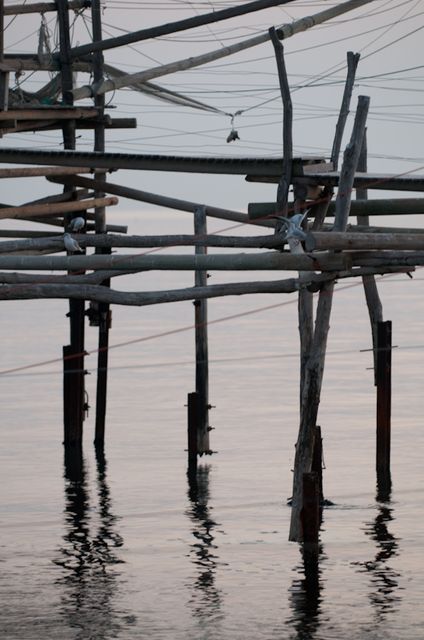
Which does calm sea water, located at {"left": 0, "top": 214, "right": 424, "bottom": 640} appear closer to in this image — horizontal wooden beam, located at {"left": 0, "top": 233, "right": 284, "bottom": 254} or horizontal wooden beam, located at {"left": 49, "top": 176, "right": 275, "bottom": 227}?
horizontal wooden beam, located at {"left": 49, "top": 176, "right": 275, "bottom": 227}

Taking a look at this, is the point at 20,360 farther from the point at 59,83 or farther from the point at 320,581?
the point at 320,581

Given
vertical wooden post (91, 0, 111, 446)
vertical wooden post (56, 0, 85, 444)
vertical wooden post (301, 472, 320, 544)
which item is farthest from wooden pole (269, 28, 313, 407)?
vertical wooden post (91, 0, 111, 446)

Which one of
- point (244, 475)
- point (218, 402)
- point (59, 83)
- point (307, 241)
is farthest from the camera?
point (218, 402)

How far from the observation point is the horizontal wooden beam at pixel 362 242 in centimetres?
1661

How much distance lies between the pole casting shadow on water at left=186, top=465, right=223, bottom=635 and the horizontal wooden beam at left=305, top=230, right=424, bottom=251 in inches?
152

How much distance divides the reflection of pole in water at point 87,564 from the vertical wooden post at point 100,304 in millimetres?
2366

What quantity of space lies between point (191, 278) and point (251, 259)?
248 feet

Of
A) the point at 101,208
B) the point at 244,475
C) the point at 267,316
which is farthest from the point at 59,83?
the point at 267,316

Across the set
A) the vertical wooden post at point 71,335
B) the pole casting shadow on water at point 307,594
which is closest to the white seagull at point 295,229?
the pole casting shadow on water at point 307,594

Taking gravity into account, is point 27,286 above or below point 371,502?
above

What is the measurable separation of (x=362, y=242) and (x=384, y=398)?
6.76 metres

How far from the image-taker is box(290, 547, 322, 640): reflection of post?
16922mm

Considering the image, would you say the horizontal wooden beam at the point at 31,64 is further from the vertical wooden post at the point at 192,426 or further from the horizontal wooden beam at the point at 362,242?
the horizontal wooden beam at the point at 362,242

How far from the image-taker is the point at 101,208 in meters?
27.1
